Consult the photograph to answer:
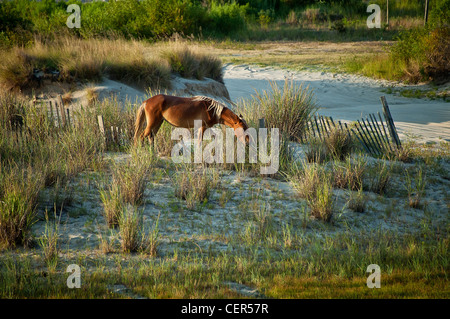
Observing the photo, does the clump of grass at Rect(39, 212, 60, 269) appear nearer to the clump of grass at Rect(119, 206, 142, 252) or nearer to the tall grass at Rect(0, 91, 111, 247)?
the tall grass at Rect(0, 91, 111, 247)

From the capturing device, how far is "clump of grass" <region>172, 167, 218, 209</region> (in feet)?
20.4

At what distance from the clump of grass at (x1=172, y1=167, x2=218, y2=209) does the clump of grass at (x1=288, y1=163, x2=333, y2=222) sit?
1.21 metres

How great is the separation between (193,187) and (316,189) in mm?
1637

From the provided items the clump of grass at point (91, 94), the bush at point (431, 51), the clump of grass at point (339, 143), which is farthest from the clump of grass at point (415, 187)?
the bush at point (431, 51)

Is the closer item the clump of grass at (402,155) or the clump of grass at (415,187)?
the clump of grass at (415,187)

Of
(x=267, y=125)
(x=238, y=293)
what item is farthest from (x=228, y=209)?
(x=267, y=125)

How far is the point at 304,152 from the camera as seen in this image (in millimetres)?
7883

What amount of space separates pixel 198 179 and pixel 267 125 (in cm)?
248

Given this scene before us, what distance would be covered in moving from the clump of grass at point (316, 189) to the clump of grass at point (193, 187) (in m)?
1.21

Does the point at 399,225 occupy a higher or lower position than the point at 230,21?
lower

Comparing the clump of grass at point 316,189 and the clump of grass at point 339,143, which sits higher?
the clump of grass at point 339,143

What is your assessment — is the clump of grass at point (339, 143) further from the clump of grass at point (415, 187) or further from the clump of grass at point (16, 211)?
the clump of grass at point (16, 211)

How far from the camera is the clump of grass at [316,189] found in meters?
5.95
